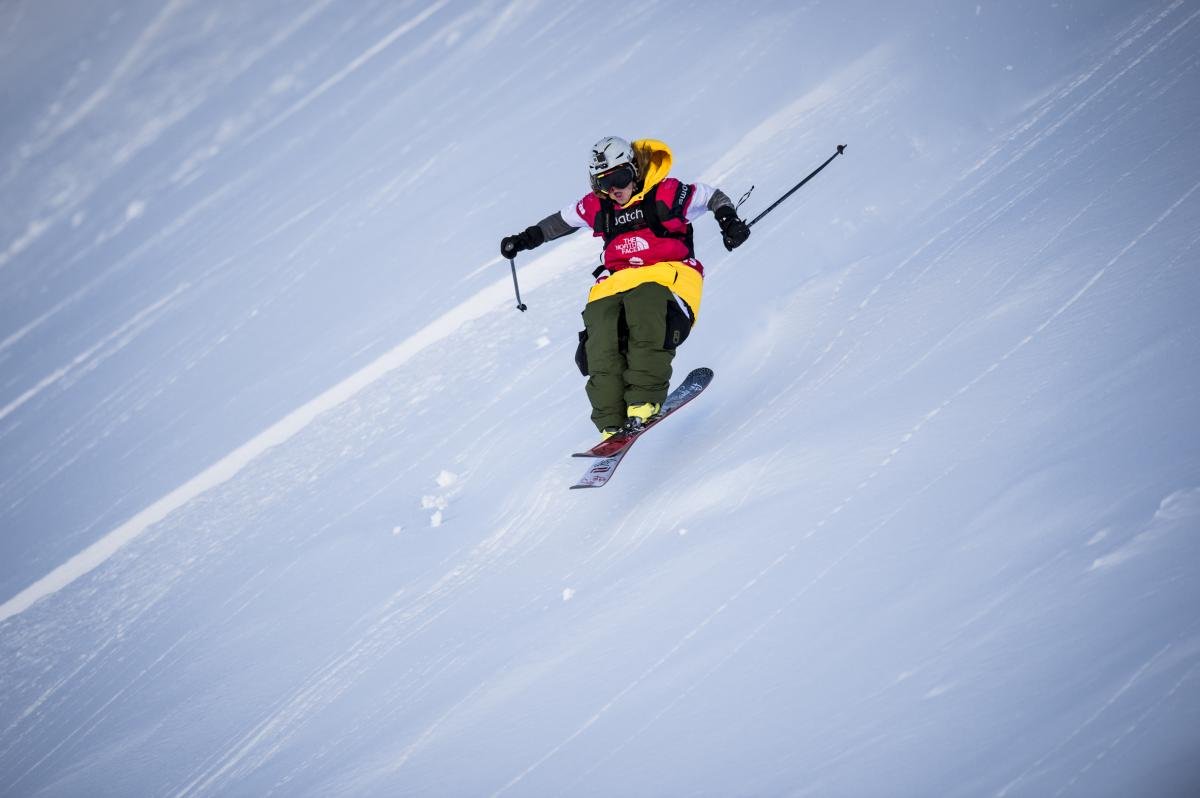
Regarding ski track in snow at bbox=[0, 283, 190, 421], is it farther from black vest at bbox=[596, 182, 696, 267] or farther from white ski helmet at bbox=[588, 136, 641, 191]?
white ski helmet at bbox=[588, 136, 641, 191]

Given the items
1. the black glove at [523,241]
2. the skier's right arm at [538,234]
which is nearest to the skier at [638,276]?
the skier's right arm at [538,234]

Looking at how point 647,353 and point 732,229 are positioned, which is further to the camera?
point 732,229

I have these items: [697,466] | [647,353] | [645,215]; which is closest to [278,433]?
[645,215]

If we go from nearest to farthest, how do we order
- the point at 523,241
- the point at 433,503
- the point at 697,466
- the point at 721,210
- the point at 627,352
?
1. the point at 697,466
2. the point at 627,352
3. the point at 721,210
4. the point at 433,503
5. the point at 523,241

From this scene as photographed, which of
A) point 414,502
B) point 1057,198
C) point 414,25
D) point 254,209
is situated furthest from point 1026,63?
point 414,25

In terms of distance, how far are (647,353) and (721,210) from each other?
3.25ft

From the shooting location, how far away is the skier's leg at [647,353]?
496cm

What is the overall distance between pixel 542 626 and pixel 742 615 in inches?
41.5

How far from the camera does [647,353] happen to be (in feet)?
16.3

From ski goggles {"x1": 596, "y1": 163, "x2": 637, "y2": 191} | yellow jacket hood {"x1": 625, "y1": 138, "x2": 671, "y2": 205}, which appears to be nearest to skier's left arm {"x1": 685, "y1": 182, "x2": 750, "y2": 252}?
yellow jacket hood {"x1": 625, "y1": 138, "x2": 671, "y2": 205}

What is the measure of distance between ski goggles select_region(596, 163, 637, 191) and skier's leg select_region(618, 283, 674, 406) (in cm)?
69

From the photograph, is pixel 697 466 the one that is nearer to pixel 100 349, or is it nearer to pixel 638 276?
pixel 638 276

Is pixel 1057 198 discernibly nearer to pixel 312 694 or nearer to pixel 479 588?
pixel 479 588

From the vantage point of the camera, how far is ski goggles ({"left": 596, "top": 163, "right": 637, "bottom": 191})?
17.1ft
